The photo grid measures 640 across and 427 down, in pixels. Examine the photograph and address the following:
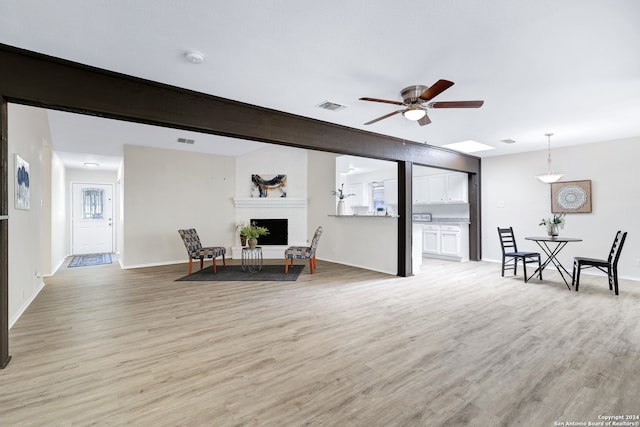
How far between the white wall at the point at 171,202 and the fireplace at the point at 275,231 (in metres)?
0.73

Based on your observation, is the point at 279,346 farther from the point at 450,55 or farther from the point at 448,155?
the point at 448,155

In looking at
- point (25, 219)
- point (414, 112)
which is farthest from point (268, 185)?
point (414, 112)

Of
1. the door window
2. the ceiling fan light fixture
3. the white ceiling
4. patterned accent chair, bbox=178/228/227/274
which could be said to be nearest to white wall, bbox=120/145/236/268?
patterned accent chair, bbox=178/228/227/274

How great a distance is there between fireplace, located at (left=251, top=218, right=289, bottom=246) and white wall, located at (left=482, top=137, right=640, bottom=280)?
4839mm

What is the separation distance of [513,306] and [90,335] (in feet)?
15.4

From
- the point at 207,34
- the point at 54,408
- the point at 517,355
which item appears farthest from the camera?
the point at 517,355

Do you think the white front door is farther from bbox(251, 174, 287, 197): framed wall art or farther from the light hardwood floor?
the light hardwood floor

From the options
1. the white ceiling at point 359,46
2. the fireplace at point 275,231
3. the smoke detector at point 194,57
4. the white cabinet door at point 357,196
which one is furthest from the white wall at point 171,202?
the smoke detector at point 194,57

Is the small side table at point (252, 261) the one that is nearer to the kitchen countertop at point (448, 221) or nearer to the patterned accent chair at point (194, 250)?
the patterned accent chair at point (194, 250)

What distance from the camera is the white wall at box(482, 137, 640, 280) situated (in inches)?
213

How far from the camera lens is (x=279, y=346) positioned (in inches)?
107

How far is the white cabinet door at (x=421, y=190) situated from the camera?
26.3 ft

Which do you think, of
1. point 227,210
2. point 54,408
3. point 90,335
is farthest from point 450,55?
point 227,210

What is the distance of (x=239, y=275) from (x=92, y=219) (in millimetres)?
6329
